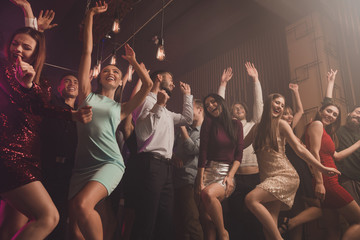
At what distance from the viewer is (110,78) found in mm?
2607

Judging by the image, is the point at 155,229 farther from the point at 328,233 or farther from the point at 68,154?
the point at 328,233

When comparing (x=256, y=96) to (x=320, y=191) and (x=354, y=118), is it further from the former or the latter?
(x=320, y=191)

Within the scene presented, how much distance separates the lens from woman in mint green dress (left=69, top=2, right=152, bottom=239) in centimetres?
191

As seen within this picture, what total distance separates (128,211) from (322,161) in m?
1.93

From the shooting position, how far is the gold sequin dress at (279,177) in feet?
9.15

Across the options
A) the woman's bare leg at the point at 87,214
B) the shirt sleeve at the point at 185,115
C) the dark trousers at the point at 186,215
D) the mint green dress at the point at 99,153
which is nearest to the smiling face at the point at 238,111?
the shirt sleeve at the point at 185,115

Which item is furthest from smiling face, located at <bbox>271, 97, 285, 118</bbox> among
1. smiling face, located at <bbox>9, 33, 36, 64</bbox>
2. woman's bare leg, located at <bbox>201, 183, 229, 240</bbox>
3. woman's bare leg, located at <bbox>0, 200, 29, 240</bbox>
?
woman's bare leg, located at <bbox>0, 200, 29, 240</bbox>

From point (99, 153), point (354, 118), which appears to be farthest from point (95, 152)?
point (354, 118)

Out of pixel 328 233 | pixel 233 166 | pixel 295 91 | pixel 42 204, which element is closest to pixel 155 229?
pixel 233 166

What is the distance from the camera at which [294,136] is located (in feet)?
10.0

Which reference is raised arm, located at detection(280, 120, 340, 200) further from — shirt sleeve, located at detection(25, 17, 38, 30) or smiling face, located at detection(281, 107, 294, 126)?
shirt sleeve, located at detection(25, 17, 38, 30)

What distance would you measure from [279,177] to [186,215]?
98 centimetres

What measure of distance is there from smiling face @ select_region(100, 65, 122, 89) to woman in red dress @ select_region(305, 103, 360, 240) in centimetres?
200

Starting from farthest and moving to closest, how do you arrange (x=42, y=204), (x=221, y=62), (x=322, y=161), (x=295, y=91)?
1. (x=221, y=62)
2. (x=295, y=91)
3. (x=322, y=161)
4. (x=42, y=204)
